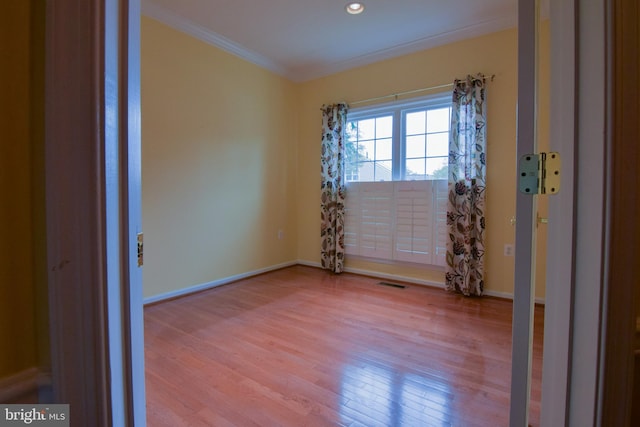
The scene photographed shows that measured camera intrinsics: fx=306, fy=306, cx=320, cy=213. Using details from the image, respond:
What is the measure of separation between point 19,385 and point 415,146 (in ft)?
11.1

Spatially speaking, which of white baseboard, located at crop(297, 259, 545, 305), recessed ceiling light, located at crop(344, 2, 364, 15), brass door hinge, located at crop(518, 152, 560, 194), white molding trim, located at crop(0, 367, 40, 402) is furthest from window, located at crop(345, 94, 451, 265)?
white molding trim, located at crop(0, 367, 40, 402)

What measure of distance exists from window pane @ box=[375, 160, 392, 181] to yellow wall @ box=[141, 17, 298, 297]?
48.7 inches

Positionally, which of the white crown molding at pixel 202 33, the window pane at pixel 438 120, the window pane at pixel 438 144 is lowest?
the window pane at pixel 438 144

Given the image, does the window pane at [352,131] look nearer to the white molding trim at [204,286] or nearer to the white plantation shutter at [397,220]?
the white plantation shutter at [397,220]

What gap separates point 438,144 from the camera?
320 centimetres

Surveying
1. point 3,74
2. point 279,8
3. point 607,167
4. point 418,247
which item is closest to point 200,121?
point 279,8

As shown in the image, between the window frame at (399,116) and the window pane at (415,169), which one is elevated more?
the window frame at (399,116)

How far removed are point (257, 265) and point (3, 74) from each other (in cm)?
344

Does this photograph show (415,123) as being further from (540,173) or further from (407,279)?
(540,173)

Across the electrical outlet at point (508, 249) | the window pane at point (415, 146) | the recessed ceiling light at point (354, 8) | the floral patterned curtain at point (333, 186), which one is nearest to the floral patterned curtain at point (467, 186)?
the electrical outlet at point (508, 249)

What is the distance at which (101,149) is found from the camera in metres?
0.47

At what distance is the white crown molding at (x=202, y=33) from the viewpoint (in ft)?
8.61

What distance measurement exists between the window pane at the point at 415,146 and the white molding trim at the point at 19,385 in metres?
3.33

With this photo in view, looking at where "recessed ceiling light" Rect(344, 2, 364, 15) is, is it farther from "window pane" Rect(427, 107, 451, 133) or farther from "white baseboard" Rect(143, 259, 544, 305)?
"white baseboard" Rect(143, 259, 544, 305)
